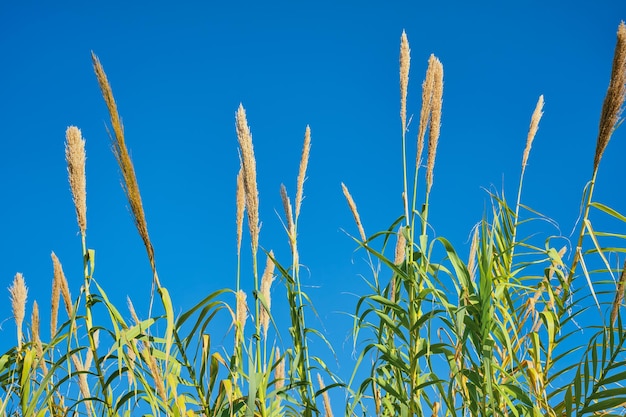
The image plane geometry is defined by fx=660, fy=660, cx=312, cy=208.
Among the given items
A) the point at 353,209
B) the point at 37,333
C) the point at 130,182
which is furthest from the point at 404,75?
the point at 37,333

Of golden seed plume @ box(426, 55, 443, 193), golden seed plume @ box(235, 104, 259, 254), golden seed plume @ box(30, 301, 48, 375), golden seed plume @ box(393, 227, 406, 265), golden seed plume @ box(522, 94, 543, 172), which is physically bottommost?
golden seed plume @ box(30, 301, 48, 375)

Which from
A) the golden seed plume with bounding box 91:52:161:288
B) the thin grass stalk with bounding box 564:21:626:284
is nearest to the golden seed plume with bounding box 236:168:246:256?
the golden seed plume with bounding box 91:52:161:288

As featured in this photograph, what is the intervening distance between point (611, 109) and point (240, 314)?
1.62 m

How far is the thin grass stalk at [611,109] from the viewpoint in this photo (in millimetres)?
2510

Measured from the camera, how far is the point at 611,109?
2525 mm

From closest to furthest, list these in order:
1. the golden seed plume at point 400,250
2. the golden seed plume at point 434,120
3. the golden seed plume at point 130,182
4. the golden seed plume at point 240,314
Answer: the golden seed plume at point 130,182 < the golden seed plume at point 240,314 < the golden seed plume at point 434,120 < the golden seed plume at point 400,250

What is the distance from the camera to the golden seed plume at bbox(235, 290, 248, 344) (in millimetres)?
2361

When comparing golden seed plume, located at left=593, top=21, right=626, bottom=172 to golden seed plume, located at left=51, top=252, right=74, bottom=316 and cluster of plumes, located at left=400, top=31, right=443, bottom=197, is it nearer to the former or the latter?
cluster of plumes, located at left=400, top=31, right=443, bottom=197

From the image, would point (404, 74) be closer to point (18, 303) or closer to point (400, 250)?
point (400, 250)

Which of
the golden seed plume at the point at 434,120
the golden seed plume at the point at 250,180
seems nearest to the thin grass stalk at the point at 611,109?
the golden seed plume at the point at 434,120

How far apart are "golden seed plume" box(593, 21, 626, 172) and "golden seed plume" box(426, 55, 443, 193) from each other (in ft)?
2.01

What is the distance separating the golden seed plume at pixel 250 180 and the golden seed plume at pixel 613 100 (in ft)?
4.35

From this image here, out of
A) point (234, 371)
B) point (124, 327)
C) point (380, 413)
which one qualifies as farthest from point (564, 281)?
point (124, 327)

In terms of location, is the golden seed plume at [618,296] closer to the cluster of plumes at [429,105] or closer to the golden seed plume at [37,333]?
the cluster of plumes at [429,105]
